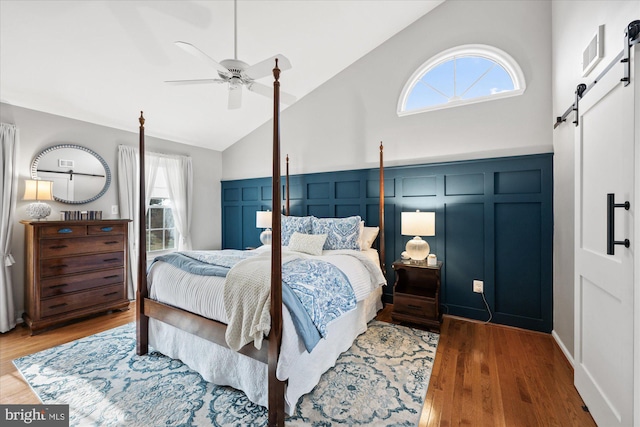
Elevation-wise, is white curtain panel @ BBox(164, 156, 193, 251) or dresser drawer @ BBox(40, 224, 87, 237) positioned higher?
white curtain panel @ BBox(164, 156, 193, 251)

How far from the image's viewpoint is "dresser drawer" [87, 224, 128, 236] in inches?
130

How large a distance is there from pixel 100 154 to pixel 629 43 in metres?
5.14

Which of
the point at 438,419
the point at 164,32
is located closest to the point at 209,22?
the point at 164,32

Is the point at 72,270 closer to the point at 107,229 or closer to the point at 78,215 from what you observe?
the point at 107,229

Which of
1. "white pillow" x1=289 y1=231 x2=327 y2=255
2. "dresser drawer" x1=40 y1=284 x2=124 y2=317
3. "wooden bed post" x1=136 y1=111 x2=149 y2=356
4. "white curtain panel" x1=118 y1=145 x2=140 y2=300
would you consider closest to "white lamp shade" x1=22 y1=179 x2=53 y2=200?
"white curtain panel" x1=118 y1=145 x2=140 y2=300

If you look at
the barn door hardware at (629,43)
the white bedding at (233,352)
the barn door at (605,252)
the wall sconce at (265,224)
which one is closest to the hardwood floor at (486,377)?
the barn door at (605,252)

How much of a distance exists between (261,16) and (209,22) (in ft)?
1.69

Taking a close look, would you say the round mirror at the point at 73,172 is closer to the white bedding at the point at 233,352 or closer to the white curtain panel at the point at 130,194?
the white curtain panel at the point at 130,194

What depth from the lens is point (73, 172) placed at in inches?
137

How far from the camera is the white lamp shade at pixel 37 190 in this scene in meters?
3.00

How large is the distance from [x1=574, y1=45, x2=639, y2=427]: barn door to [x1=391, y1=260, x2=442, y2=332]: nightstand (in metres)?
1.15

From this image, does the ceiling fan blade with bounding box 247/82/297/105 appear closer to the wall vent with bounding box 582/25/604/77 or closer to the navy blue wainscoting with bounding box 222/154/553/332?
the navy blue wainscoting with bounding box 222/154/553/332

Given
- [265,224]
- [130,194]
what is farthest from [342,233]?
[130,194]

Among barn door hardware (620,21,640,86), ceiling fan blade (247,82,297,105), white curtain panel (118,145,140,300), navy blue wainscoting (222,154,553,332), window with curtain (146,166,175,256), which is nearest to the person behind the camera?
barn door hardware (620,21,640,86)
